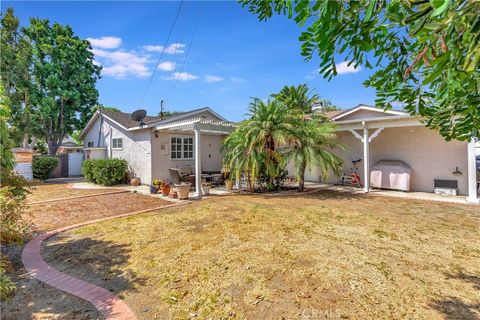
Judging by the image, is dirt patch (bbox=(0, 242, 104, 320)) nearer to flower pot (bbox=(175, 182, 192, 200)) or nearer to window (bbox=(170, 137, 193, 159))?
flower pot (bbox=(175, 182, 192, 200))

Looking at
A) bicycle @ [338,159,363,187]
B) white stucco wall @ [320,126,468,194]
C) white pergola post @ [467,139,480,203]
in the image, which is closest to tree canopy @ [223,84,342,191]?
bicycle @ [338,159,363,187]

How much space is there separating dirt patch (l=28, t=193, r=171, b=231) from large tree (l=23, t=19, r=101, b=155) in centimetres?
1547

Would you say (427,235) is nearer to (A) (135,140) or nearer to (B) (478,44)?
(B) (478,44)

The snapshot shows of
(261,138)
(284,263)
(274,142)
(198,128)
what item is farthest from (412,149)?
(284,263)

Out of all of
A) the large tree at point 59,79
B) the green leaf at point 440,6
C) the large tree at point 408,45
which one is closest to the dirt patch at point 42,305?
the large tree at point 408,45

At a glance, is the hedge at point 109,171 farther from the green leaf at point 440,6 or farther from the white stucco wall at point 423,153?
the green leaf at point 440,6

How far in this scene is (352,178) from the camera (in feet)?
42.6

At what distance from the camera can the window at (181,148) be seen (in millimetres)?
13744

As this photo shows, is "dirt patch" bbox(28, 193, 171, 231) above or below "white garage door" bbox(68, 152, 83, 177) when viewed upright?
below

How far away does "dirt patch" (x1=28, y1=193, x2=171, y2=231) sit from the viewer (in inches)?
277

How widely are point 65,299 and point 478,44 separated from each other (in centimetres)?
476

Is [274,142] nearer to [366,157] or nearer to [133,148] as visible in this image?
[366,157]

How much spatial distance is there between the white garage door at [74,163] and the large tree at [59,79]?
4.30 m

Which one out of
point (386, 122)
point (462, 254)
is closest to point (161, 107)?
point (386, 122)
